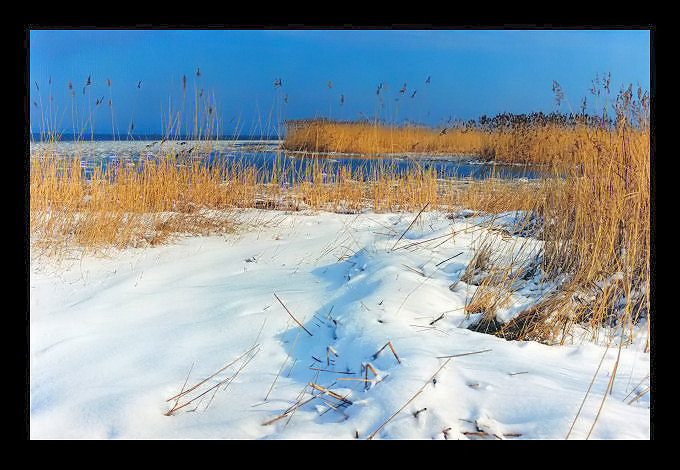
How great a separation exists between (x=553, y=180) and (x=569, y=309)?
1298mm

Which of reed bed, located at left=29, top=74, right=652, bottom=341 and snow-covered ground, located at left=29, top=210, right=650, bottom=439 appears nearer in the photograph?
snow-covered ground, located at left=29, top=210, right=650, bottom=439

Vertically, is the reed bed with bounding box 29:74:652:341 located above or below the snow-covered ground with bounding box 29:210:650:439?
above

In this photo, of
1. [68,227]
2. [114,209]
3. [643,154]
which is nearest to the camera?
[643,154]

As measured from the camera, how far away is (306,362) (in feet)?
5.17

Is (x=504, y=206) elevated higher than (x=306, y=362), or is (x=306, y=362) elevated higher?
(x=504, y=206)

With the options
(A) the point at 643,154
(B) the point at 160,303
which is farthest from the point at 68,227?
(A) the point at 643,154

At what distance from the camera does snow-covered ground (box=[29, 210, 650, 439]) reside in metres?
1.13

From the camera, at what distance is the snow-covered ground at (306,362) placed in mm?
1135

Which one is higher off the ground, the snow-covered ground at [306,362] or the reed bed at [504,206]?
the reed bed at [504,206]

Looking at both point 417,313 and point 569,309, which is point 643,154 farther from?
point 417,313

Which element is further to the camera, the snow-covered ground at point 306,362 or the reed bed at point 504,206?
the reed bed at point 504,206

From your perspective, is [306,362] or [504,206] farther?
[504,206]
